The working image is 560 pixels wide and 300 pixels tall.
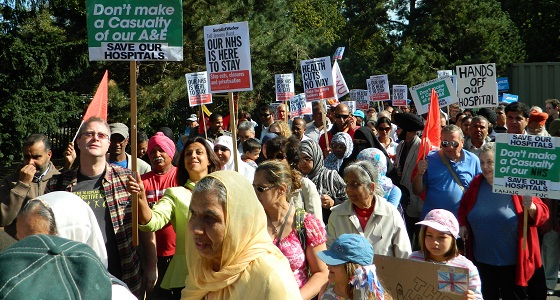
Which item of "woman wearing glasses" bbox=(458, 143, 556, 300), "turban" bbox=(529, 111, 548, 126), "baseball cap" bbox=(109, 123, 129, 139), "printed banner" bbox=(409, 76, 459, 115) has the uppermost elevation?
"printed banner" bbox=(409, 76, 459, 115)

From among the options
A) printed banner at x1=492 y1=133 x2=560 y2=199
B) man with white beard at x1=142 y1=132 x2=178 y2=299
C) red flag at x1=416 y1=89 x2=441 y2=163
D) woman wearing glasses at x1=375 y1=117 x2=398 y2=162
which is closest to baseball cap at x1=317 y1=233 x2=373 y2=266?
man with white beard at x1=142 y1=132 x2=178 y2=299

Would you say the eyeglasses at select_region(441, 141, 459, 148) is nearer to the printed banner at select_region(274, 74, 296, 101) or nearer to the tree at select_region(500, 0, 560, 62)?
the printed banner at select_region(274, 74, 296, 101)

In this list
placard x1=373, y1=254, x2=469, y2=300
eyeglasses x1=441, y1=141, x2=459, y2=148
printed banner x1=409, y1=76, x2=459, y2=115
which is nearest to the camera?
placard x1=373, y1=254, x2=469, y2=300

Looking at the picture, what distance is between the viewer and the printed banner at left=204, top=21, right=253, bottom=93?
28.1 feet

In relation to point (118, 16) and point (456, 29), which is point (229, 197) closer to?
point (118, 16)

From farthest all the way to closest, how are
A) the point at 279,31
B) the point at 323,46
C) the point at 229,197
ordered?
the point at 323,46 → the point at 279,31 → the point at 229,197

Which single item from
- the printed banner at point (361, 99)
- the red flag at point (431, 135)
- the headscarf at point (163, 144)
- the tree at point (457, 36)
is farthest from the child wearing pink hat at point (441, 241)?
the tree at point (457, 36)

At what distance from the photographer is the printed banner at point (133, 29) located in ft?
19.7

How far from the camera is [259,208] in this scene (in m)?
3.17

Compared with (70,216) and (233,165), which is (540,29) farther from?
(70,216)

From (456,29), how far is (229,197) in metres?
38.6

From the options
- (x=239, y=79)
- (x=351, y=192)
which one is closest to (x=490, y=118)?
(x=239, y=79)

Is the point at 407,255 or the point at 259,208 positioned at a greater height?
the point at 259,208

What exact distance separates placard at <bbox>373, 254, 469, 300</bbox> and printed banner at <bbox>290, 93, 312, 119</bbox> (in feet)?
41.5
